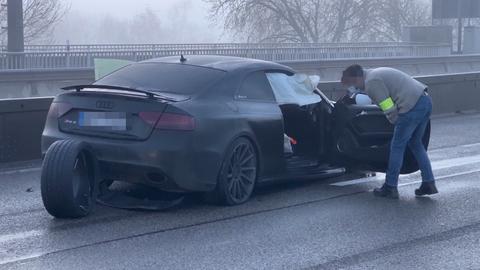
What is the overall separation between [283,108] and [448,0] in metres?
29.9

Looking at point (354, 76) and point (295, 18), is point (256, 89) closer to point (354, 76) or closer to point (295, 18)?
point (354, 76)

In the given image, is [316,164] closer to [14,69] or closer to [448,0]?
[14,69]

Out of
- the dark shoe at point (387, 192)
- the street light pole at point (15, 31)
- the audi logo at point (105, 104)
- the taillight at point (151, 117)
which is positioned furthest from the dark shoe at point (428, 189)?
the street light pole at point (15, 31)

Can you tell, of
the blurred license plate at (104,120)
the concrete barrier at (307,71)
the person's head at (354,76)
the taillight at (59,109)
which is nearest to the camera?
the blurred license plate at (104,120)

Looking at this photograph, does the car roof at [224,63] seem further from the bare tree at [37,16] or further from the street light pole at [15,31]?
the bare tree at [37,16]

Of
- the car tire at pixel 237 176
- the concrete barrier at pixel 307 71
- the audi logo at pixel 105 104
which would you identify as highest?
the audi logo at pixel 105 104

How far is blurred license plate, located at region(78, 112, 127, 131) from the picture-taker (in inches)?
320

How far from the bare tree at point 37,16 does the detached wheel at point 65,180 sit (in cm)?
3950

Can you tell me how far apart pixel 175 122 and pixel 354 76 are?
80.9 inches

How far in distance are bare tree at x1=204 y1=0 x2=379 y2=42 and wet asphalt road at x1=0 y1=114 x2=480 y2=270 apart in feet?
141

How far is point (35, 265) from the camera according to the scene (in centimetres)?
652

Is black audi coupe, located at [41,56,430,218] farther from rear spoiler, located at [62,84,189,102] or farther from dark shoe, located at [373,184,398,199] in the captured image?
dark shoe, located at [373,184,398,199]

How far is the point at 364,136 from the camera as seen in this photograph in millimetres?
9844

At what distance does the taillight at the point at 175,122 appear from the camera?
26.3 ft
